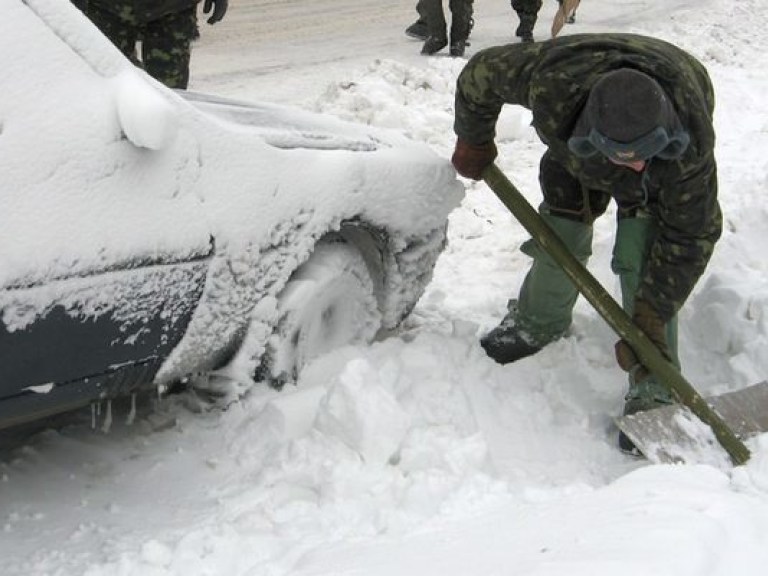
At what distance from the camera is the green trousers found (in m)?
3.58

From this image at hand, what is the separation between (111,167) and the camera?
8.28ft

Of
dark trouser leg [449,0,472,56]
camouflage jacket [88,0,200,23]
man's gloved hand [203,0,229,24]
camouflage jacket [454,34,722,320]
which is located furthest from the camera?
dark trouser leg [449,0,472,56]

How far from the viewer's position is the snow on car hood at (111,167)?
2369 millimetres

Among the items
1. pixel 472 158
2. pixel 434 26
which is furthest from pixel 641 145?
pixel 434 26

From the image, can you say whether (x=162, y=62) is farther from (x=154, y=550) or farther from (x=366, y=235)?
(x=154, y=550)

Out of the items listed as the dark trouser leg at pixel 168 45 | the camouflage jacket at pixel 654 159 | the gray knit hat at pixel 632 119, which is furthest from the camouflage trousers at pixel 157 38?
the gray knit hat at pixel 632 119

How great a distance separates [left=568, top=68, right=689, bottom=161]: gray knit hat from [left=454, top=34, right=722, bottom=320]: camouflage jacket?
14 cm

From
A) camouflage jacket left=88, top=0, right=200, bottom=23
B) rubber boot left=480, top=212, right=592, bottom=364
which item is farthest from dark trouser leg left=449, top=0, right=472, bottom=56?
rubber boot left=480, top=212, right=592, bottom=364

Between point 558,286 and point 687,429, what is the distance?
2.98ft

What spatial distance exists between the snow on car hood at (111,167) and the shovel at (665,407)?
3.03ft

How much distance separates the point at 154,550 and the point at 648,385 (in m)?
1.83

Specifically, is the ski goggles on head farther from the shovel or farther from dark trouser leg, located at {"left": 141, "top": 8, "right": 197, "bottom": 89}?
dark trouser leg, located at {"left": 141, "top": 8, "right": 197, "bottom": 89}

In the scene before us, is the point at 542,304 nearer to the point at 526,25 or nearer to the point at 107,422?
the point at 107,422

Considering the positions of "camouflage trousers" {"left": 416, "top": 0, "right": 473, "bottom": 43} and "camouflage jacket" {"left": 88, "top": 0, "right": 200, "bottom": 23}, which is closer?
"camouflage jacket" {"left": 88, "top": 0, "right": 200, "bottom": 23}
